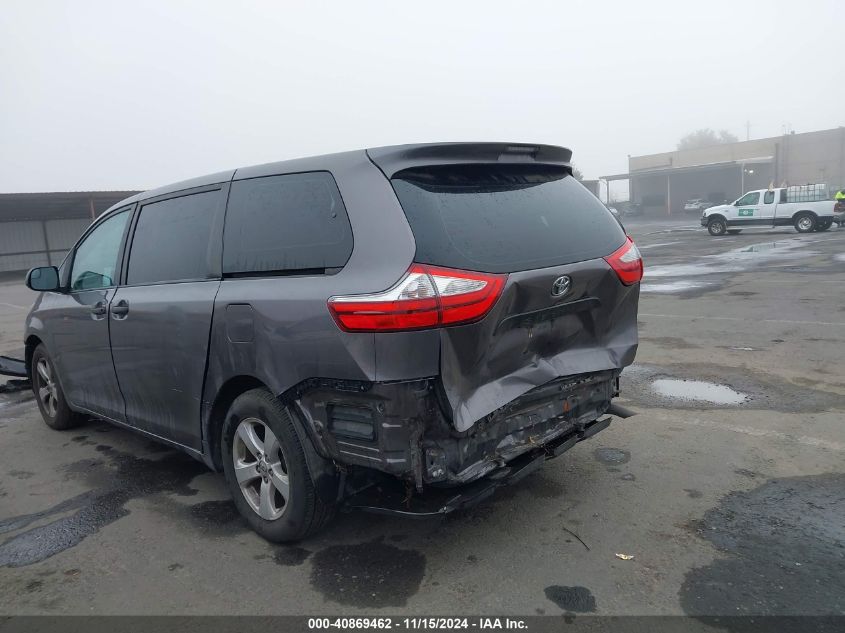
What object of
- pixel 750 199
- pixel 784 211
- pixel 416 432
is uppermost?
pixel 750 199

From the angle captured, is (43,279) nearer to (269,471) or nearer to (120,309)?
(120,309)

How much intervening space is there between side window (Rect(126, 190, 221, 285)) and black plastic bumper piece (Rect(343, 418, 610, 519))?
1.49 meters

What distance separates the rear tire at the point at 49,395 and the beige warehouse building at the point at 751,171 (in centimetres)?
5902

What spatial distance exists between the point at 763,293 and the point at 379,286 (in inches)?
393

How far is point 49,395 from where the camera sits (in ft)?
17.7

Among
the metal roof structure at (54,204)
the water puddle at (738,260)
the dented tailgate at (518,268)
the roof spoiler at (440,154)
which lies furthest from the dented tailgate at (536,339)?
the metal roof structure at (54,204)

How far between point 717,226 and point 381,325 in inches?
1037

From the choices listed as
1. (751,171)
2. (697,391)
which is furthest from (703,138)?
(697,391)

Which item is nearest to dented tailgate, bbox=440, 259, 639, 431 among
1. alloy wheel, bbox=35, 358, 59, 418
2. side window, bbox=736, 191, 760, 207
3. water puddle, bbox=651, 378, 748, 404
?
water puddle, bbox=651, 378, 748, 404

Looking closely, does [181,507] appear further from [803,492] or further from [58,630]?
[803,492]

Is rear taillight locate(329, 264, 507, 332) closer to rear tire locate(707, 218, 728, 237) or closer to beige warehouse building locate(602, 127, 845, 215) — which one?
rear tire locate(707, 218, 728, 237)

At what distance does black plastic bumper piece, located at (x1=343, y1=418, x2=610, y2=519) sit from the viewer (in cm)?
282

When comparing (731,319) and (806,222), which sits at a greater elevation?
(806,222)

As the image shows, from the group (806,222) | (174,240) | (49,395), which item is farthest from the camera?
(806,222)
